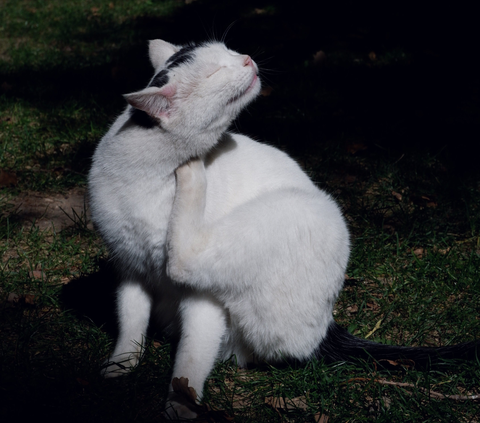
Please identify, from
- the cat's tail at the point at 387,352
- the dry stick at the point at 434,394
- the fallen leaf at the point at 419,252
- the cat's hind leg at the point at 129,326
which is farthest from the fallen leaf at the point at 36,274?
the fallen leaf at the point at 419,252

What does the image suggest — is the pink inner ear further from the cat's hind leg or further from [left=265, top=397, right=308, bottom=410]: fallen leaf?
[left=265, top=397, right=308, bottom=410]: fallen leaf

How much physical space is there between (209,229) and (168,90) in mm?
571

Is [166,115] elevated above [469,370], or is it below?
above

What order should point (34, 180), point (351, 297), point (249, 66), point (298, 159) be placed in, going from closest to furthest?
point (249, 66) < point (351, 297) < point (34, 180) < point (298, 159)

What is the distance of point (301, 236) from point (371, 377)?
706 millimetres

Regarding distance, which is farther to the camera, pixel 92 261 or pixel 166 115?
pixel 92 261

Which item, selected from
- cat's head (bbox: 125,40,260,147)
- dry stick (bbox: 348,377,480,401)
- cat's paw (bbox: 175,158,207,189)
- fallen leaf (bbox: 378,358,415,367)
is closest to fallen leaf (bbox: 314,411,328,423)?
dry stick (bbox: 348,377,480,401)

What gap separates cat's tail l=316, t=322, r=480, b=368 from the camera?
2242 millimetres

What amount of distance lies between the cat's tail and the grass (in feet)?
0.16

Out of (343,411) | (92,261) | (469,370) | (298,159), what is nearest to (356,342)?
(343,411)

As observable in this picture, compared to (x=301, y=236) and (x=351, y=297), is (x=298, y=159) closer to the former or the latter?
(x=351, y=297)

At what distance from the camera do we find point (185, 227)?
79.2 inches

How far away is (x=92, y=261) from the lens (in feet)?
9.86

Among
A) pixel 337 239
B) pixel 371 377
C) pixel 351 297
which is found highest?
pixel 337 239
